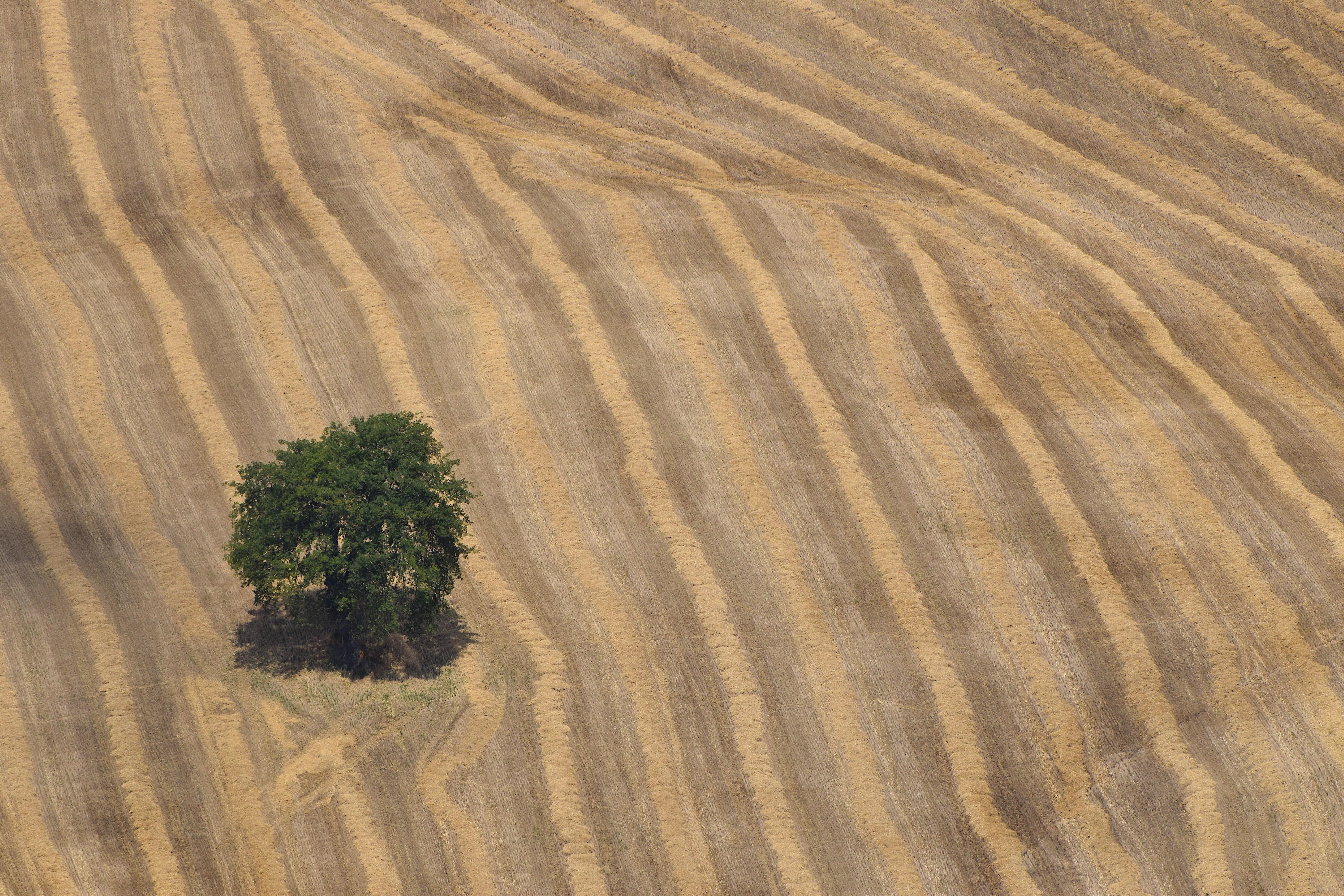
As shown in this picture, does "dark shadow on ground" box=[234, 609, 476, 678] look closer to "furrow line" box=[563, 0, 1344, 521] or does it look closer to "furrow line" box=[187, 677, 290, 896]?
"furrow line" box=[187, 677, 290, 896]

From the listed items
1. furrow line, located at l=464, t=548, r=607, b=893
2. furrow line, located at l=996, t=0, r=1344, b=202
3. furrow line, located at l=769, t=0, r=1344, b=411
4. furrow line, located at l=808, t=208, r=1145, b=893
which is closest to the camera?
furrow line, located at l=464, t=548, r=607, b=893

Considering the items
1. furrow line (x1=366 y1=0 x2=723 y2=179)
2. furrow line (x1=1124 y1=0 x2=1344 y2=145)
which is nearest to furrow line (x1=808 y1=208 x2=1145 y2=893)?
furrow line (x1=366 y1=0 x2=723 y2=179)

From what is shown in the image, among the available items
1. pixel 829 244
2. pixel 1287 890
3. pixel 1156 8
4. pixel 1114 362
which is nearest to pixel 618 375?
pixel 829 244

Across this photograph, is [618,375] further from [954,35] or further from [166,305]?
[954,35]

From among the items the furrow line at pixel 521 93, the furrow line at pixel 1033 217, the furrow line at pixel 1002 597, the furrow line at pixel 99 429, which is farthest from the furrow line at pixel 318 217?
the furrow line at pixel 1002 597

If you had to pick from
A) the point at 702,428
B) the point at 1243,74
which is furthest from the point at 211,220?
the point at 1243,74

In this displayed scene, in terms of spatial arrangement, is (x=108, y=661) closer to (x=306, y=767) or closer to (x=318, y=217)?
(x=306, y=767)

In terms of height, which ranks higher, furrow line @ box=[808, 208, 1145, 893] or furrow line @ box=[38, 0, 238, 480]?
furrow line @ box=[808, 208, 1145, 893]
